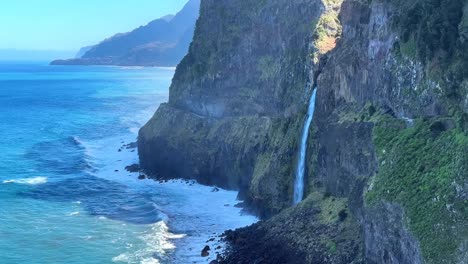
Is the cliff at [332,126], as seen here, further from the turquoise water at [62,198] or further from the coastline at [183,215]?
the turquoise water at [62,198]

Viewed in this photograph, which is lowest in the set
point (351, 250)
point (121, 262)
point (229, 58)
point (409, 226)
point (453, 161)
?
point (121, 262)

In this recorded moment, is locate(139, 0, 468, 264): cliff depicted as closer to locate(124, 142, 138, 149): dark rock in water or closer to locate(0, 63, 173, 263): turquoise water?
locate(0, 63, 173, 263): turquoise water

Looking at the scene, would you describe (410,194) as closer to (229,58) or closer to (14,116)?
(229,58)

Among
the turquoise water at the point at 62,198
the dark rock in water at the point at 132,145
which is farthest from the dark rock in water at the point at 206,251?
the dark rock in water at the point at 132,145

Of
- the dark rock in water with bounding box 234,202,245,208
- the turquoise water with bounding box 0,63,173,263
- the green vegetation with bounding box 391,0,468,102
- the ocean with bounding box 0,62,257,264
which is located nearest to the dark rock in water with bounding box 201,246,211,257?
the ocean with bounding box 0,62,257,264

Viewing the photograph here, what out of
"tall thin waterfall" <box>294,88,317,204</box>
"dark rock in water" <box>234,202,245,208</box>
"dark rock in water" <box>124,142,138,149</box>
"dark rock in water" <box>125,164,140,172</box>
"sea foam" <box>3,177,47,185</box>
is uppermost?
"tall thin waterfall" <box>294,88,317,204</box>

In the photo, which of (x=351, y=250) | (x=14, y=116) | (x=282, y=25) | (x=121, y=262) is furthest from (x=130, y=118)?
(x=351, y=250)

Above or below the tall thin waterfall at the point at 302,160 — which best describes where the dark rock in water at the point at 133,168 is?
below
